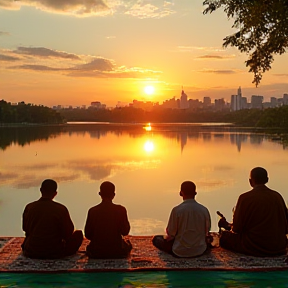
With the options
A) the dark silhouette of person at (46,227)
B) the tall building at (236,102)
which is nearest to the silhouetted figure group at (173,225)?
the dark silhouette of person at (46,227)

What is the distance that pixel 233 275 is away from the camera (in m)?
3.22

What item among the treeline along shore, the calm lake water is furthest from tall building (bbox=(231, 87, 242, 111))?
the calm lake water

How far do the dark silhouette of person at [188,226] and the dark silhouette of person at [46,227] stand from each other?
881 mm

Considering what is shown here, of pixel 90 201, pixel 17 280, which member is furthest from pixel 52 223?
pixel 90 201

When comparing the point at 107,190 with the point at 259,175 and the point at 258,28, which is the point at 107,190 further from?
the point at 258,28

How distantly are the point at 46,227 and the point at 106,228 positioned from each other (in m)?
0.48

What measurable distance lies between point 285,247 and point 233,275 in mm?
689

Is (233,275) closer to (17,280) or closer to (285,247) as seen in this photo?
(285,247)

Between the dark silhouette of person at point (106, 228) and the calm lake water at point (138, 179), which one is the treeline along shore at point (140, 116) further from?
the dark silhouette of person at point (106, 228)

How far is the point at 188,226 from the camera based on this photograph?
3619 mm

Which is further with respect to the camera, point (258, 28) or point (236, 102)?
point (236, 102)

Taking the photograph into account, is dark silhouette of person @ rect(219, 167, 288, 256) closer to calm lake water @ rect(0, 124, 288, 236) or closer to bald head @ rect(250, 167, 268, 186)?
bald head @ rect(250, 167, 268, 186)

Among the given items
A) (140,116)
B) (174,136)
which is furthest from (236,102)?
(174,136)

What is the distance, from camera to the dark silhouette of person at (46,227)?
3.59m
